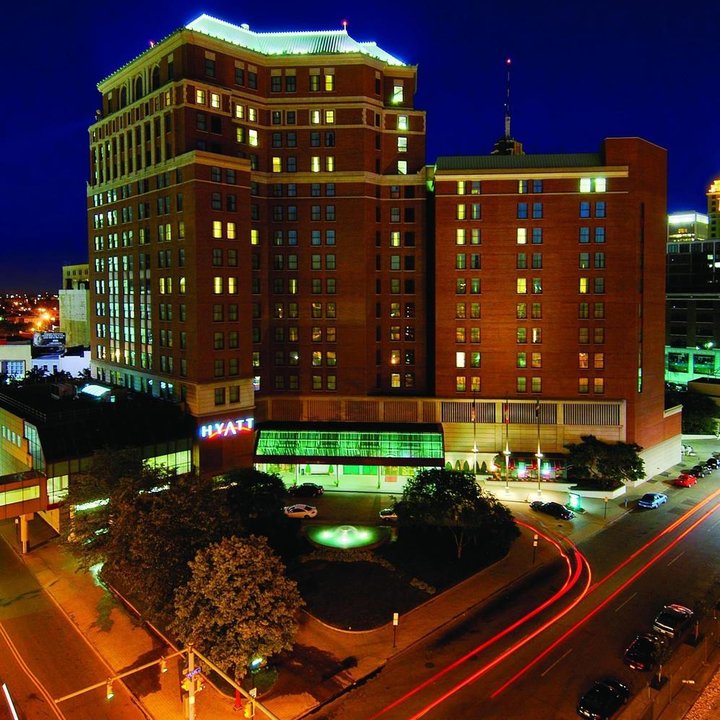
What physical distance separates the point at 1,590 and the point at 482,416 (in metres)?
52.1

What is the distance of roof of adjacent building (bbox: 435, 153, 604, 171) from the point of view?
75562 millimetres

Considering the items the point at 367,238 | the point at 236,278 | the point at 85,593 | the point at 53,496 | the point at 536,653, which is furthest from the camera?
the point at 367,238

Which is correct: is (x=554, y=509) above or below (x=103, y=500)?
below

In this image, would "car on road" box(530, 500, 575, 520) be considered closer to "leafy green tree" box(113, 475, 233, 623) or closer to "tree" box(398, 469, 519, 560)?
"tree" box(398, 469, 519, 560)

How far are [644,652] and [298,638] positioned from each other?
68.3 ft

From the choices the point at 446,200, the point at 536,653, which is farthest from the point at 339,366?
the point at 536,653

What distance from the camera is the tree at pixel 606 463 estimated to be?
2714 inches

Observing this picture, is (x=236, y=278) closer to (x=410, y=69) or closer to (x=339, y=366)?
(x=339, y=366)

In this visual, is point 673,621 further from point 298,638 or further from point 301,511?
point 301,511

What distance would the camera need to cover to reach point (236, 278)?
238ft

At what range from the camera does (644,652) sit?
36656 millimetres

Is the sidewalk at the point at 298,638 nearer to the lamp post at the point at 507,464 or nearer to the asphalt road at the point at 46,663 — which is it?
the asphalt road at the point at 46,663

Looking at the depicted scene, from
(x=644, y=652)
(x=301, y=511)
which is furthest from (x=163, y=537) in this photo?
(x=644, y=652)

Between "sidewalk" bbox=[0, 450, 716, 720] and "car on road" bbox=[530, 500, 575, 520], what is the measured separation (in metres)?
8.49
